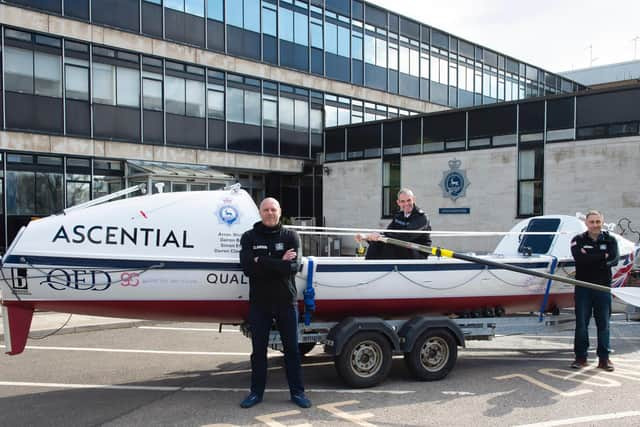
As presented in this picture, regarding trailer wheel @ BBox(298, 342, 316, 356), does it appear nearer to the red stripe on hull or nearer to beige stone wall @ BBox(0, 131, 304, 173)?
the red stripe on hull

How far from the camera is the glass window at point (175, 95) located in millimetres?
22094

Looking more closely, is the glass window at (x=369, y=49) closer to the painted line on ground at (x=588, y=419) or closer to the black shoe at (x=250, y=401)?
the black shoe at (x=250, y=401)

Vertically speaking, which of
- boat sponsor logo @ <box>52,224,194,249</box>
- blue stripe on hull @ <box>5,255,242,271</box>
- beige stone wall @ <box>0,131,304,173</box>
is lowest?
blue stripe on hull @ <box>5,255,242,271</box>

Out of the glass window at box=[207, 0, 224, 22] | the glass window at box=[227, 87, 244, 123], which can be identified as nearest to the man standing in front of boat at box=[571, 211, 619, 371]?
the glass window at box=[227, 87, 244, 123]

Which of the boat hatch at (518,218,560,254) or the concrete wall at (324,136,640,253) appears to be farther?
the concrete wall at (324,136,640,253)

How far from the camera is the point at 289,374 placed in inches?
225

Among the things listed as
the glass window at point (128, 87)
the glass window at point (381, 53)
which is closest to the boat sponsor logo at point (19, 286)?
the glass window at point (128, 87)

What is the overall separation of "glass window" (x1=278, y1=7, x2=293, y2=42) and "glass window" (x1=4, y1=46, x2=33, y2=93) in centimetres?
1085

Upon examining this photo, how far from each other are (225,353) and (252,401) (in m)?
2.55

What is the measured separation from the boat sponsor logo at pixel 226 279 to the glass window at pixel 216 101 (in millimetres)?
18211

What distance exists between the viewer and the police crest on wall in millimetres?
20141

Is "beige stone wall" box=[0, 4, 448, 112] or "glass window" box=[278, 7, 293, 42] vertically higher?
"glass window" box=[278, 7, 293, 42]

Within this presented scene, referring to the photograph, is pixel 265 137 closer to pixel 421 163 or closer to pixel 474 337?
pixel 421 163

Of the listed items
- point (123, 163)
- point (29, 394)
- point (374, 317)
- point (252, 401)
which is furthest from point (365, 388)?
point (123, 163)
